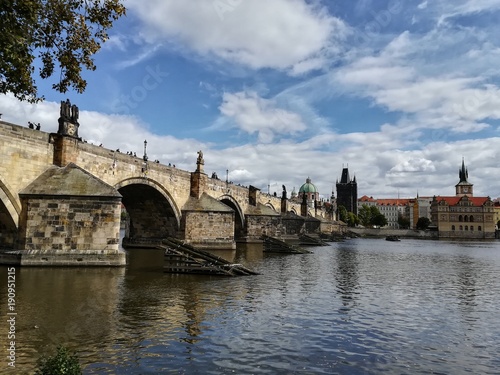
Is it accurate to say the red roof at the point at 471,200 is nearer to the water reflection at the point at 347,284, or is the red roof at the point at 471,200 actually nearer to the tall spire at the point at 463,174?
the tall spire at the point at 463,174

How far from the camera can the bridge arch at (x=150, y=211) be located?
33.8 meters

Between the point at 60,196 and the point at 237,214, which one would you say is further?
the point at 237,214

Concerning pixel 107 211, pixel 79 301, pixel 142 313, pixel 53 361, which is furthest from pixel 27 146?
pixel 53 361

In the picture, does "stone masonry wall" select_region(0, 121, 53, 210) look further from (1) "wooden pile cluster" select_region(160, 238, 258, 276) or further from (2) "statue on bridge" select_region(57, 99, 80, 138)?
(1) "wooden pile cluster" select_region(160, 238, 258, 276)

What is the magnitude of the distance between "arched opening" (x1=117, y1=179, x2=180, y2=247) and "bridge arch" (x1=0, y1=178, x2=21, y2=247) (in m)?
13.1

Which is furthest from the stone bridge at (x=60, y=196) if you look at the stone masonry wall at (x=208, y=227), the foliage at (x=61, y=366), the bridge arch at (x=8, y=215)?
the foliage at (x=61, y=366)

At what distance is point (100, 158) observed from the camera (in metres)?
26.5

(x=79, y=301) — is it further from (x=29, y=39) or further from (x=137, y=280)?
(x=29, y=39)

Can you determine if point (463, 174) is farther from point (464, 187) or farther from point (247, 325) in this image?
point (247, 325)

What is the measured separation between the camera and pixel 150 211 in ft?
121

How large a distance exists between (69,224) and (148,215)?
17.3 m

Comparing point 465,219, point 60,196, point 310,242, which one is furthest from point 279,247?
point 465,219

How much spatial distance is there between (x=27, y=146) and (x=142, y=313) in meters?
13.9

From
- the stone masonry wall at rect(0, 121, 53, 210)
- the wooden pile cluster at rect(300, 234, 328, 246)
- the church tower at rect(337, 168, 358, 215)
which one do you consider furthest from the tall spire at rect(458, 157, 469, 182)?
the stone masonry wall at rect(0, 121, 53, 210)
